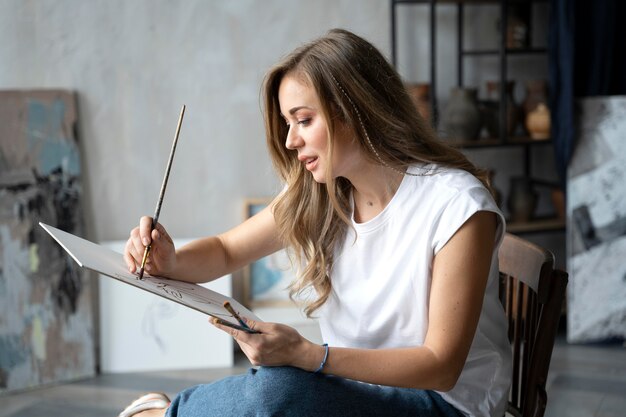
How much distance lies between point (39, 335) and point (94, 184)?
66cm

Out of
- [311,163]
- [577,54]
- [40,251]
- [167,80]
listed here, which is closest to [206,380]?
[40,251]

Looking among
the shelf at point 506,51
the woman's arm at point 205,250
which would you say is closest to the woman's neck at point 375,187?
the woman's arm at point 205,250

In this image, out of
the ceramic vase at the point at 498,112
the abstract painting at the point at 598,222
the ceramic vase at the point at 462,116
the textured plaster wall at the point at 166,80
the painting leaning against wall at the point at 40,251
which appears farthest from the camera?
the ceramic vase at the point at 498,112

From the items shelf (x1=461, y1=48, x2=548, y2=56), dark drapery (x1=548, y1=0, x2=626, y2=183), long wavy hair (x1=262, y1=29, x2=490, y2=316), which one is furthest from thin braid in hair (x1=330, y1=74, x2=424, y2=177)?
shelf (x1=461, y1=48, x2=548, y2=56)

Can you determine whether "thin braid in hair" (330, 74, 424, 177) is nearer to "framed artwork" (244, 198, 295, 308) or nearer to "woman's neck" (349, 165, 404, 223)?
"woman's neck" (349, 165, 404, 223)

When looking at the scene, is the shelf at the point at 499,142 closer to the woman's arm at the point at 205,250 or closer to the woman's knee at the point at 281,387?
the woman's arm at the point at 205,250

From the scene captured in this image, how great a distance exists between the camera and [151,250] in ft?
6.00

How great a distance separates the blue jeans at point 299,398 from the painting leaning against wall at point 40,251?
1951 mm

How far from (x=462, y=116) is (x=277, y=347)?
2501 millimetres

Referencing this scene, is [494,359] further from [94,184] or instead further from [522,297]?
[94,184]

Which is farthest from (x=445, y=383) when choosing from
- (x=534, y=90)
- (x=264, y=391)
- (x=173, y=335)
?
(x=534, y=90)

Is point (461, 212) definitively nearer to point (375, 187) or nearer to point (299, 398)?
point (375, 187)

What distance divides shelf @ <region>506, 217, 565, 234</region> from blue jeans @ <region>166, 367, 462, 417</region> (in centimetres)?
240

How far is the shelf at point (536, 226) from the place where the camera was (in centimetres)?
394
